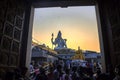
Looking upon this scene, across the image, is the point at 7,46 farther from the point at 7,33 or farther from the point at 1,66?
the point at 1,66

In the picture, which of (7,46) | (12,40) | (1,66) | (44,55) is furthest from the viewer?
(44,55)

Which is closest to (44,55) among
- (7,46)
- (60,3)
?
(60,3)

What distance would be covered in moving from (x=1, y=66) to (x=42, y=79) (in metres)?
1.10

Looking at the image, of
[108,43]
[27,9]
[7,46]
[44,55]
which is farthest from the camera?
[44,55]

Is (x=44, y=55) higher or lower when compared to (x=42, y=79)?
higher

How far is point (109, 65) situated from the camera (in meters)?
3.48

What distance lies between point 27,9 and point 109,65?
10.0ft

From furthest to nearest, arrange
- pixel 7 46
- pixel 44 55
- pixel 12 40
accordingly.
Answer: pixel 44 55
pixel 12 40
pixel 7 46

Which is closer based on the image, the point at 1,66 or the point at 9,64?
the point at 1,66

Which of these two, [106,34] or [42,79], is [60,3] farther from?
[42,79]

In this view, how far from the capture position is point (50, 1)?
14.6 feet

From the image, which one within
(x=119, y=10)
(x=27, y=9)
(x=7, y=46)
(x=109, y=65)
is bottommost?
(x=109, y=65)

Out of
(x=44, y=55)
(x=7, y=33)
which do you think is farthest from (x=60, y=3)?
(x=44, y=55)

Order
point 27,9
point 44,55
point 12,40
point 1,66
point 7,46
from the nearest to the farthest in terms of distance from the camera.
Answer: point 1,66
point 7,46
point 12,40
point 27,9
point 44,55
